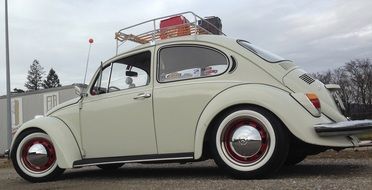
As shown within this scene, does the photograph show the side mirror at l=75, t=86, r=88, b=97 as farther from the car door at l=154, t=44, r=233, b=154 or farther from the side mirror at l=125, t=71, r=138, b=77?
the car door at l=154, t=44, r=233, b=154

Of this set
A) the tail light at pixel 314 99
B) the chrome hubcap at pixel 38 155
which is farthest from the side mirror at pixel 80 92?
the tail light at pixel 314 99

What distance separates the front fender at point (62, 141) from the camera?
6586 millimetres

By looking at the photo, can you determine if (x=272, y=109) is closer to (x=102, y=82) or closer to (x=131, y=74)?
(x=131, y=74)

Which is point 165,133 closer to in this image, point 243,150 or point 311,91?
point 243,150

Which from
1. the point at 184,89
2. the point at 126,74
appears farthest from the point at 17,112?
the point at 184,89

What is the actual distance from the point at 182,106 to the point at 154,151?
0.66 m

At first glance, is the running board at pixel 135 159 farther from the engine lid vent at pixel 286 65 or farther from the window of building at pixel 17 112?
the window of building at pixel 17 112

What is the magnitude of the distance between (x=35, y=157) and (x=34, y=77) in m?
92.9

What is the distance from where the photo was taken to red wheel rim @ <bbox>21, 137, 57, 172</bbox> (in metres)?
6.80

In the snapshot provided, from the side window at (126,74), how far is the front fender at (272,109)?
3.58ft

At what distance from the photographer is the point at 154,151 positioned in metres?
6.07

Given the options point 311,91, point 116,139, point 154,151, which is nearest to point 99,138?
point 116,139

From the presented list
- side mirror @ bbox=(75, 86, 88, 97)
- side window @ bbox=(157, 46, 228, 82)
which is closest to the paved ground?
side mirror @ bbox=(75, 86, 88, 97)

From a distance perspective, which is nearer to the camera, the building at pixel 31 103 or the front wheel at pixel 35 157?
the front wheel at pixel 35 157
